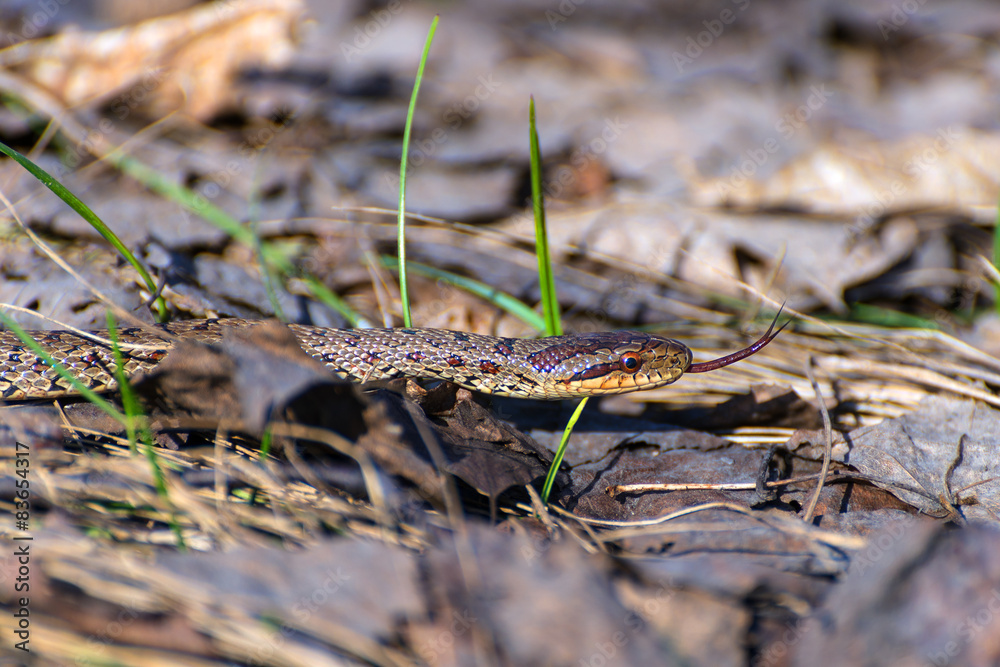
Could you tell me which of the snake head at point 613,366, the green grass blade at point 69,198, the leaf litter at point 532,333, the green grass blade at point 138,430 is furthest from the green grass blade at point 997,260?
the green grass blade at point 69,198

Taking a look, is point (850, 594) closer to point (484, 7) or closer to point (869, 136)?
point (869, 136)

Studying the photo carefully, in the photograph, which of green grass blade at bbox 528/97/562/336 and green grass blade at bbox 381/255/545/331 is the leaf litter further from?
green grass blade at bbox 528/97/562/336

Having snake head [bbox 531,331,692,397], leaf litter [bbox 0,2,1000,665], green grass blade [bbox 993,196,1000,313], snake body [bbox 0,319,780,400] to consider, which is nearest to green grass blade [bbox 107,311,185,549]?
leaf litter [bbox 0,2,1000,665]

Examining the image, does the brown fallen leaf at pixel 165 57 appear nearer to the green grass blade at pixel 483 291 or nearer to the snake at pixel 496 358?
the green grass blade at pixel 483 291

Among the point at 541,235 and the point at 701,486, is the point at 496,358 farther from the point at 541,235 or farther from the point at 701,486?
the point at 701,486

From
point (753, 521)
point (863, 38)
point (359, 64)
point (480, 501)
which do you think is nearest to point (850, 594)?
point (753, 521)
